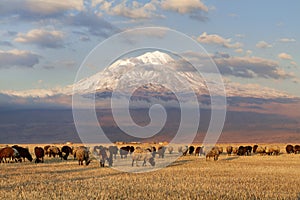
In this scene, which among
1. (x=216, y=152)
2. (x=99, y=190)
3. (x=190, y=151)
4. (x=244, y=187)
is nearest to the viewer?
(x=99, y=190)

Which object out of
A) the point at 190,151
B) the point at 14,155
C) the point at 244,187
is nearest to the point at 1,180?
the point at 244,187

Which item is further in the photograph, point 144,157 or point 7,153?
point 7,153

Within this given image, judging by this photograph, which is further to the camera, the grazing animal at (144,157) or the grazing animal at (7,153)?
the grazing animal at (7,153)

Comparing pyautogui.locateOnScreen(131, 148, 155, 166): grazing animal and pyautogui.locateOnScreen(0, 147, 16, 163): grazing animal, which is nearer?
pyautogui.locateOnScreen(131, 148, 155, 166): grazing animal

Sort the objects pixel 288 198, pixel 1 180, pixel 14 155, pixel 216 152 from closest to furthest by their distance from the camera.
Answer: pixel 288 198 < pixel 1 180 < pixel 14 155 < pixel 216 152

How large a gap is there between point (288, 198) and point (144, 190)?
566 centimetres

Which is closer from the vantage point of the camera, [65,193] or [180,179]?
[65,193]

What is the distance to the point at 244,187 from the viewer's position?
19.4 meters

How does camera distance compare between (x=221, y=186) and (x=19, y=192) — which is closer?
(x=19, y=192)

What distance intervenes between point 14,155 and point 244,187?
997 inches

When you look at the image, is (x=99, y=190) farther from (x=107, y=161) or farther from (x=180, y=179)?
(x=107, y=161)

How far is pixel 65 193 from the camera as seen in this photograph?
16.7 metres

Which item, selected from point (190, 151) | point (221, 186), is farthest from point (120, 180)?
point (190, 151)

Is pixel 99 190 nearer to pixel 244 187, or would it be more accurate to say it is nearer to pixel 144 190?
pixel 144 190
